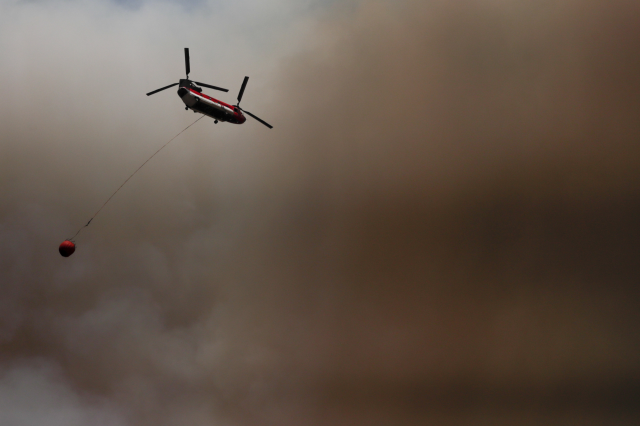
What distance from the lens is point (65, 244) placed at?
65.6 ft

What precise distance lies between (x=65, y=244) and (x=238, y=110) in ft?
35.6

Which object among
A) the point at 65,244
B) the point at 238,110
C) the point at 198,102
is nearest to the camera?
the point at 65,244

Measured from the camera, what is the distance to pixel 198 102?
75.3 feet

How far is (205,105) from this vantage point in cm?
2333

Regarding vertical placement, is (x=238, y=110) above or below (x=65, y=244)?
above

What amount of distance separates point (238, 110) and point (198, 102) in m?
2.75

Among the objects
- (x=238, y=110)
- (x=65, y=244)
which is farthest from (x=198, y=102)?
(x=65, y=244)

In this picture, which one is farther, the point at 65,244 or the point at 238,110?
the point at 238,110

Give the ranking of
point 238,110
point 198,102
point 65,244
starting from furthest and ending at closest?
point 238,110
point 198,102
point 65,244

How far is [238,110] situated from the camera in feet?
82.6

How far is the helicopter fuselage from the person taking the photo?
22656 millimetres

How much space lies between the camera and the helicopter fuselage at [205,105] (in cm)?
2266

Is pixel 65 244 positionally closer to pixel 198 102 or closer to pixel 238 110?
pixel 198 102

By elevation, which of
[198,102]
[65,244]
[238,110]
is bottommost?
[65,244]
